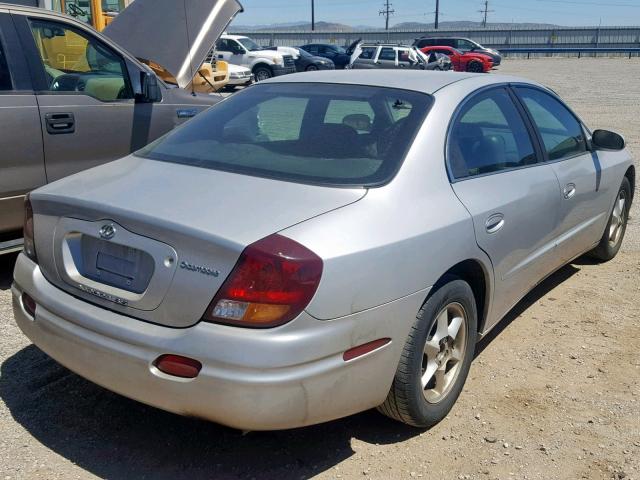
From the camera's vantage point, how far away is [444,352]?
321 centimetres

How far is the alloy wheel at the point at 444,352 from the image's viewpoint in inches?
122

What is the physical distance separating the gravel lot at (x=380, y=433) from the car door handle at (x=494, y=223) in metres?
0.86

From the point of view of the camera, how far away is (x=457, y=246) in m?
3.02

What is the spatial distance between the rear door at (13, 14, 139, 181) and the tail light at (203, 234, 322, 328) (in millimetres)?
2956

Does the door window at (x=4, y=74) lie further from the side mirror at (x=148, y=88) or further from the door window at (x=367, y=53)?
the door window at (x=367, y=53)

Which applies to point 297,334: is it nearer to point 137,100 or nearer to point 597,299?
point 597,299

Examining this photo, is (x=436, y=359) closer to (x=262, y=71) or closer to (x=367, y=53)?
(x=262, y=71)

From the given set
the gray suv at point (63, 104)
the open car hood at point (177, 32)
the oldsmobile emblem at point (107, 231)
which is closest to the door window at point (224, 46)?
the open car hood at point (177, 32)

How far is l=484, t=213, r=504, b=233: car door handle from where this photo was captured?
3273mm

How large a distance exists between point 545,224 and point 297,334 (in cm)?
205

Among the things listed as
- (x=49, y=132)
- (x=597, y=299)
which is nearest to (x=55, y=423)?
(x=49, y=132)

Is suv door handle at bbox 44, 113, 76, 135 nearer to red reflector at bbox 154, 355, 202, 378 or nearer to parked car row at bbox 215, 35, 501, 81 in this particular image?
red reflector at bbox 154, 355, 202, 378

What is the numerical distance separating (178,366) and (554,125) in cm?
314

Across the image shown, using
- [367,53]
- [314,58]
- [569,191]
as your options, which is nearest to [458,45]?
[314,58]
